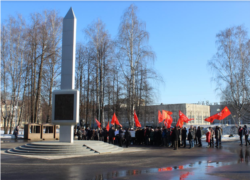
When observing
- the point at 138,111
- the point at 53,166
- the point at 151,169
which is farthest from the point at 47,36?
the point at 151,169

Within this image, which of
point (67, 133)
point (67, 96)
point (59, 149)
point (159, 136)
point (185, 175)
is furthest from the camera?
point (159, 136)

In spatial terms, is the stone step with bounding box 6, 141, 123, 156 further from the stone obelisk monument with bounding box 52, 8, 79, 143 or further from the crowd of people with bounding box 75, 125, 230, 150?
the crowd of people with bounding box 75, 125, 230, 150

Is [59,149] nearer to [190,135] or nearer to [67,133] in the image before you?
[67,133]

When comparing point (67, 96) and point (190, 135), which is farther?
point (190, 135)

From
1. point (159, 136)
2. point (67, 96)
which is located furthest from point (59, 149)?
point (159, 136)

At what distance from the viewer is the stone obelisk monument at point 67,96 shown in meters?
16.2

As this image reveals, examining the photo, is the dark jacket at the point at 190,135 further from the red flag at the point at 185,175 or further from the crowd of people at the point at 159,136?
the red flag at the point at 185,175

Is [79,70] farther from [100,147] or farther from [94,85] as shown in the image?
[100,147]

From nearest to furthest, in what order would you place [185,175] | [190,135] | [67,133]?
[185,175], [67,133], [190,135]

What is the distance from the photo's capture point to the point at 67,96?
53.5 ft

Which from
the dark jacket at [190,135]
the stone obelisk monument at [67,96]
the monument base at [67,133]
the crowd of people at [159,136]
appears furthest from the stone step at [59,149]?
the dark jacket at [190,135]

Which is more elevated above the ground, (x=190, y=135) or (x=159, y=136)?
(x=190, y=135)

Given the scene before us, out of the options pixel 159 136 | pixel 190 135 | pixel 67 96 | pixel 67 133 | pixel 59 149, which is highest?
pixel 67 96

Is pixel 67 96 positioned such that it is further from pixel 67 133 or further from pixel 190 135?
pixel 190 135
